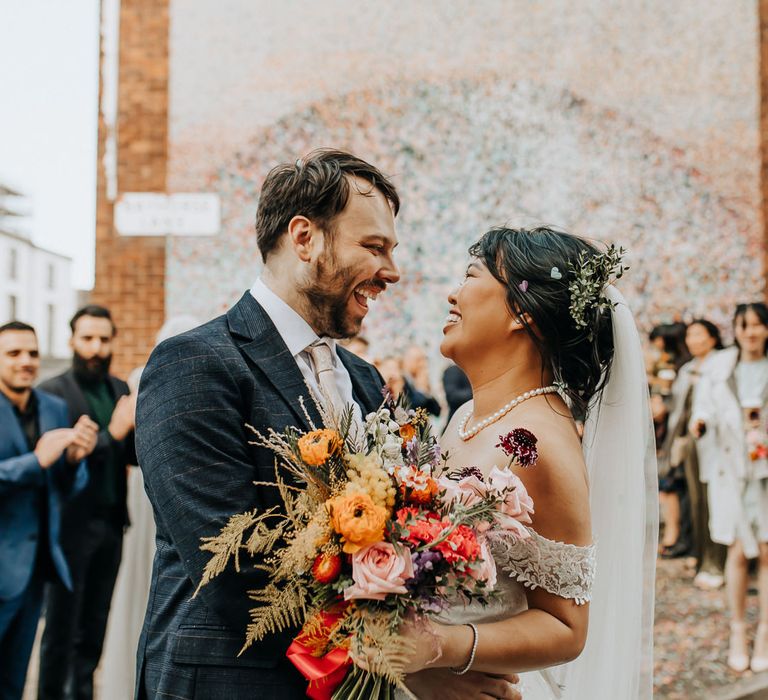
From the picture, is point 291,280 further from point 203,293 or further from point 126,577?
point 203,293

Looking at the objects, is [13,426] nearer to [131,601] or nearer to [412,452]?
[131,601]

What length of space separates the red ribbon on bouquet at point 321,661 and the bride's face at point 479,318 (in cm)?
100

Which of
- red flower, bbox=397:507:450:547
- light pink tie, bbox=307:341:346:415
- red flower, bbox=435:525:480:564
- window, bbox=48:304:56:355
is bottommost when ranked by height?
red flower, bbox=435:525:480:564

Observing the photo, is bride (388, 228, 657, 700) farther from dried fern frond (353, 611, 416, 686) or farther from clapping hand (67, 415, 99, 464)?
clapping hand (67, 415, 99, 464)

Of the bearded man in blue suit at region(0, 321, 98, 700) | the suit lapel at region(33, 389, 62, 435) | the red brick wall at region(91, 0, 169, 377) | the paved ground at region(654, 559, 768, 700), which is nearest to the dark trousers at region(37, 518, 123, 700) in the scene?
the bearded man in blue suit at region(0, 321, 98, 700)

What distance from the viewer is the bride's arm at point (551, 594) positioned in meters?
2.12

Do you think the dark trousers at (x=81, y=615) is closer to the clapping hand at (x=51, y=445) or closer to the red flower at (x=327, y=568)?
the clapping hand at (x=51, y=445)


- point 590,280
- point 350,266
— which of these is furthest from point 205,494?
point 590,280

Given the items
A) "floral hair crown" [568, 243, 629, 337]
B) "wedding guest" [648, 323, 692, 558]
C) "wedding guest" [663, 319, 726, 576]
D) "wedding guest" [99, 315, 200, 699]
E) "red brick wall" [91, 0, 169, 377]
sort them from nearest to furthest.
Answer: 1. "floral hair crown" [568, 243, 629, 337]
2. "wedding guest" [99, 315, 200, 699]
3. "wedding guest" [663, 319, 726, 576]
4. "wedding guest" [648, 323, 692, 558]
5. "red brick wall" [91, 0, 169, 377]

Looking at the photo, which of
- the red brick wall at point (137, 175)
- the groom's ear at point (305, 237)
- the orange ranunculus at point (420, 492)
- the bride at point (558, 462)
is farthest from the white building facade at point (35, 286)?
the orange ranunculus at point (420, 492)

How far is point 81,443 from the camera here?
4816mm

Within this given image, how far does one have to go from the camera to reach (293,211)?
2465 millimetres

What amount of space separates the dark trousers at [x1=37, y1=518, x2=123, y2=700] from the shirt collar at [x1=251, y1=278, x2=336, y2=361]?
3.29 m

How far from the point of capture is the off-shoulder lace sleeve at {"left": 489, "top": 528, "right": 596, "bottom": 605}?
2.25 meters
